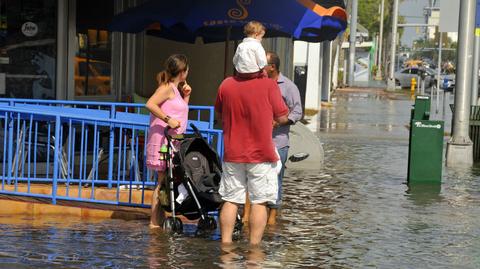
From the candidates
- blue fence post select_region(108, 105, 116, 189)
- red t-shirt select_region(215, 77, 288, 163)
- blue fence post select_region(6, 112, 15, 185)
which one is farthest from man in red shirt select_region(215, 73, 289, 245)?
blue fence post select_region(6, 112, 15, 185)

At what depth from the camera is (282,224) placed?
33.3 ft

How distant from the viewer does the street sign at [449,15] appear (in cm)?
1734

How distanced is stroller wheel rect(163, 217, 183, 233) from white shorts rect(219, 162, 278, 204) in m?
0.82

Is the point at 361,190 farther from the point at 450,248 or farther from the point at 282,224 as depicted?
the point at 450,248

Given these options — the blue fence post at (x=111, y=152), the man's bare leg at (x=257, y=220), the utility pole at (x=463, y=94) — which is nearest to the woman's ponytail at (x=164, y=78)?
the blue fence post at (x=111, y=152)

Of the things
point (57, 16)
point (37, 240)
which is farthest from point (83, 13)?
point (37, 240)

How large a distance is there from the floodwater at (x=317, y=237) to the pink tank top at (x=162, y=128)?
0.63 m

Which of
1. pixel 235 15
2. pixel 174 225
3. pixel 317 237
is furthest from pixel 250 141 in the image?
pixel 235 15

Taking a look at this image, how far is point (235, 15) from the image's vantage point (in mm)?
11602

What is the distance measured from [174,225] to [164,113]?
1.00 meters

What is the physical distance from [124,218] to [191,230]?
835mm

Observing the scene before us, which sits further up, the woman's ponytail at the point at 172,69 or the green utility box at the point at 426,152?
the woman's ponytail at the point at 172,69

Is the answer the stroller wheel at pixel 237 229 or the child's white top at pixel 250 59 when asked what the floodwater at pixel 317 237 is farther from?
the child's white top at pixel 250 59

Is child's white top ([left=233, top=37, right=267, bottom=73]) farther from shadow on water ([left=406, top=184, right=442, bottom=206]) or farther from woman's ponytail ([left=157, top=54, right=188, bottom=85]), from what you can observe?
shadow on water ([left=406, top=184, right=442, bottom=206])
